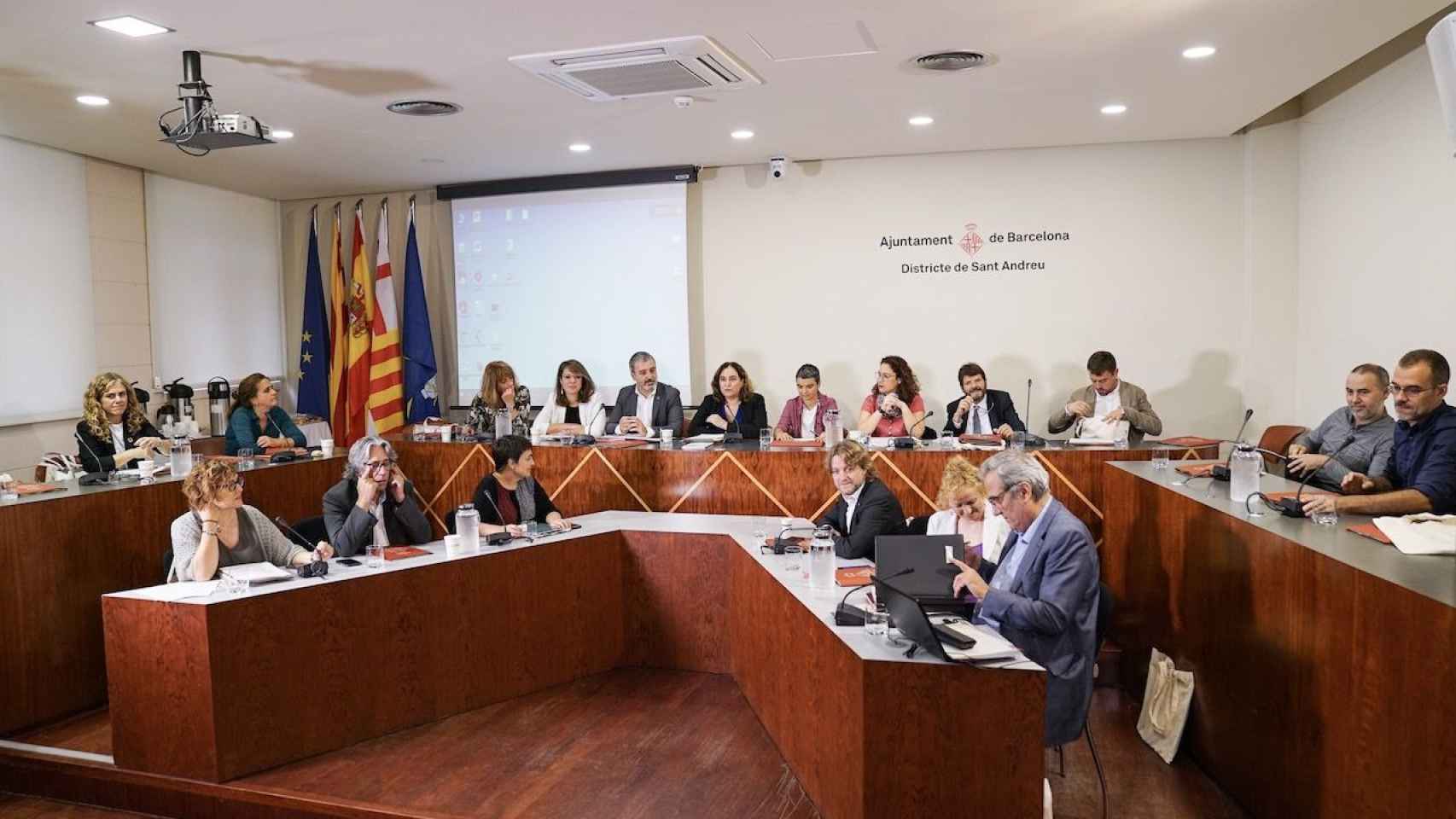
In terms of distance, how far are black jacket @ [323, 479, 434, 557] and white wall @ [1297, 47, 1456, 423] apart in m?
5.18

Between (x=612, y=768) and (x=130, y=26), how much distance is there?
3.65m

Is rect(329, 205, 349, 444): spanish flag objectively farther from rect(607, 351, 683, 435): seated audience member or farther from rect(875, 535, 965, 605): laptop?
rect(875, 535, 965, 605): laptop

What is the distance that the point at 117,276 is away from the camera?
7.28 metres

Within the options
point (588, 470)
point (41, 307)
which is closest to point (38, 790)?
point (588, 470)

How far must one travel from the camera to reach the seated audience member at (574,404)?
6.70 metres

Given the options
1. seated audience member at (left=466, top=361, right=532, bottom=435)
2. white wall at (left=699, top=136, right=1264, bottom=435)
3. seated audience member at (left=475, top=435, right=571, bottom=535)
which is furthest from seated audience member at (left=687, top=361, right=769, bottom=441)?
seated audience member at (left=475, top=435, right=571, bottom=535)

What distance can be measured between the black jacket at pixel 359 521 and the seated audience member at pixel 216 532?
15 cm

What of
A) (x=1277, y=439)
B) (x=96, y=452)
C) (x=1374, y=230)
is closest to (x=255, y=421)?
(x=96, y=452)

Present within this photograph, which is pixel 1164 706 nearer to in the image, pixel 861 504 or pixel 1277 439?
pixel 861 504

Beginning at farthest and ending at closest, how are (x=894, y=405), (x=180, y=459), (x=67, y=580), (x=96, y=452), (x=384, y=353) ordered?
(x=384, y=353) → (x=894, y=405) → (x=96, y=452) → (x=180, y=459) → (x=67, y=580)

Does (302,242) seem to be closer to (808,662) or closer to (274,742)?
(274,742)

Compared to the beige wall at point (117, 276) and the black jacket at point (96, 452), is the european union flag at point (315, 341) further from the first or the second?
the black jacket at point (96, 452)

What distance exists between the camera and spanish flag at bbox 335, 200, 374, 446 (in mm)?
8711

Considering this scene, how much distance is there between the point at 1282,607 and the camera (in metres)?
2.97
